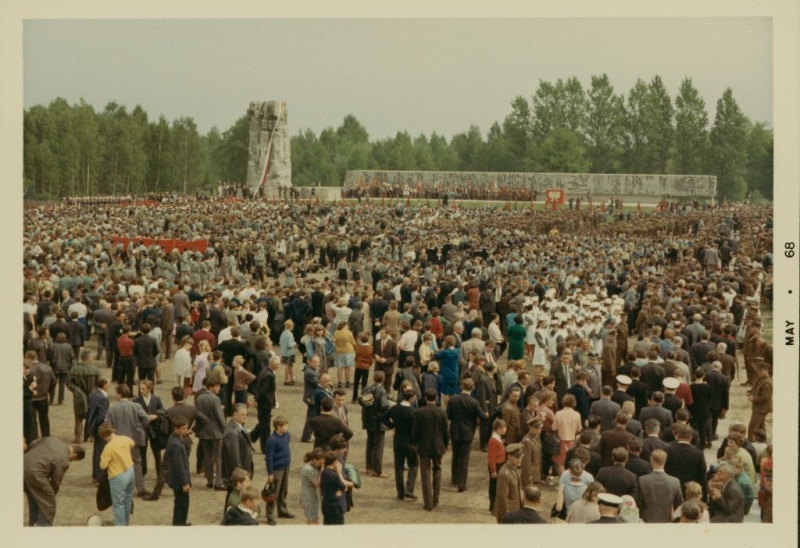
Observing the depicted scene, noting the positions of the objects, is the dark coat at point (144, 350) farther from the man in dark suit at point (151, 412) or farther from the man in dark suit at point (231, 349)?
the man in dark suit at point (151, 412)

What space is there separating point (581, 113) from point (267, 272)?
7038cm

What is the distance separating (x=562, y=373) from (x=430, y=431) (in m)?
3.84

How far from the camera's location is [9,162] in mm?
13148

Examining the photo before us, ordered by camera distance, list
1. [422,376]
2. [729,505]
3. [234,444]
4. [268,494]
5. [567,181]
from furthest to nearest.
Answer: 1. [567,181]
2. [422,376]
3. [234,444]
4. [268,494]
5. [729,505]

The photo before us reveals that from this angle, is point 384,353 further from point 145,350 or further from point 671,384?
point 671,384

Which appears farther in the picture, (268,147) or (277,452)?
(268,147)

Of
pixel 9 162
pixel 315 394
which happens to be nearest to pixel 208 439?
pixel 315 394

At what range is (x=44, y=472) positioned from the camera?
11.5 meters

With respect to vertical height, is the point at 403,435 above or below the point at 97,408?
below

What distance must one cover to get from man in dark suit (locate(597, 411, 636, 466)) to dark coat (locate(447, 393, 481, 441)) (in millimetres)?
2029

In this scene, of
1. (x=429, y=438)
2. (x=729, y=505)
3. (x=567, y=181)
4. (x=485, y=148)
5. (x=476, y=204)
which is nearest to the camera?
(x=729, y=505)

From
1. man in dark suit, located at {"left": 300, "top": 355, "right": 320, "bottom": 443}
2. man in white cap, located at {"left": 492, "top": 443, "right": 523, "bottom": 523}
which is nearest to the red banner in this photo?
man in dark suit, located at {"left": 300, "top": 355, "right": 320, "bottom": 443}

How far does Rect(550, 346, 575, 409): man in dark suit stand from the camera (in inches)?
632

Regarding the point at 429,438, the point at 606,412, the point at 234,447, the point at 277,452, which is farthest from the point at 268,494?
the point at 606,412
